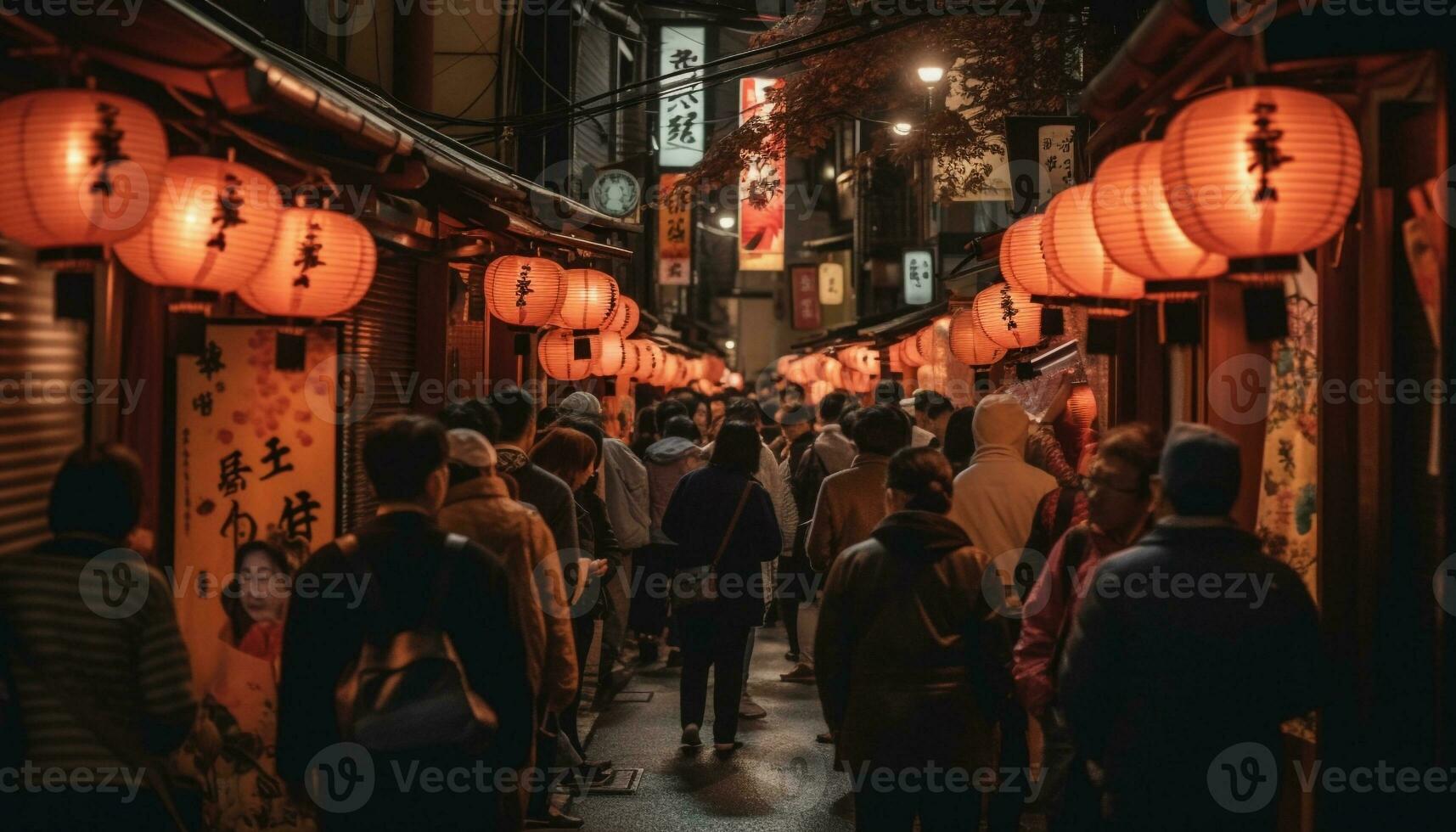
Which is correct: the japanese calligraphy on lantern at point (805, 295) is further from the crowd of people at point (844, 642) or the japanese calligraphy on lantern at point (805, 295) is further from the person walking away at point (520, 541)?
the person walking away at point (520, 541)

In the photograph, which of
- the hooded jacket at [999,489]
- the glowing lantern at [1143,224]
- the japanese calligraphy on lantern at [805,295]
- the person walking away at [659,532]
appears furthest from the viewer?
the japanese calligraphy on lantern at [805,295]

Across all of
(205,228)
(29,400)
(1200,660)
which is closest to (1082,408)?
(1200,660)

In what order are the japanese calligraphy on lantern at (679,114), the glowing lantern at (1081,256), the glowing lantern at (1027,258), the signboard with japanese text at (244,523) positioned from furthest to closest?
1. the japanese calligraphy on lantern at (679,114)
2. the glowing lantern at (1027,258)
3. the glowing lantern at (1081,256)
4. the signboard with japanese text at (244,523)

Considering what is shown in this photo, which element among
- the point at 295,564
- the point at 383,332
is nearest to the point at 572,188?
the point at 383,332

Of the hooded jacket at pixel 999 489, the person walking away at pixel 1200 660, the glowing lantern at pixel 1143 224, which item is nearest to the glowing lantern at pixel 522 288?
the hooded jacket at pixel 999 489

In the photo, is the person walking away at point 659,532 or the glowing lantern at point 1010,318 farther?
the person walking away at point 659,532

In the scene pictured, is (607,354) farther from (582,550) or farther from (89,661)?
(89,661)

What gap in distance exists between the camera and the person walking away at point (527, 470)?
8.43 meters

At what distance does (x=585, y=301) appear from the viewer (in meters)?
12.7

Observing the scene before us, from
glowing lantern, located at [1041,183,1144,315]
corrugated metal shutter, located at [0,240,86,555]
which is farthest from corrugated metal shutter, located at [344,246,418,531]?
glowing lantern, located at [1041,183,1144,315]

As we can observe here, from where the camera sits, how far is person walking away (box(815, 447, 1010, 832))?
6.11 meters

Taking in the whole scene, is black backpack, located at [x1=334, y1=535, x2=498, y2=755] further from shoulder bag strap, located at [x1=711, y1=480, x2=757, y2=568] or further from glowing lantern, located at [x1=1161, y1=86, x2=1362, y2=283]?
shoulder bag strap, located at [x1=711, y1=480, x2=757, y2=568]

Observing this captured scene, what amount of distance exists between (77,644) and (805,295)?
155 ft

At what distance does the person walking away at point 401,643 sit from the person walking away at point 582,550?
144 inches
